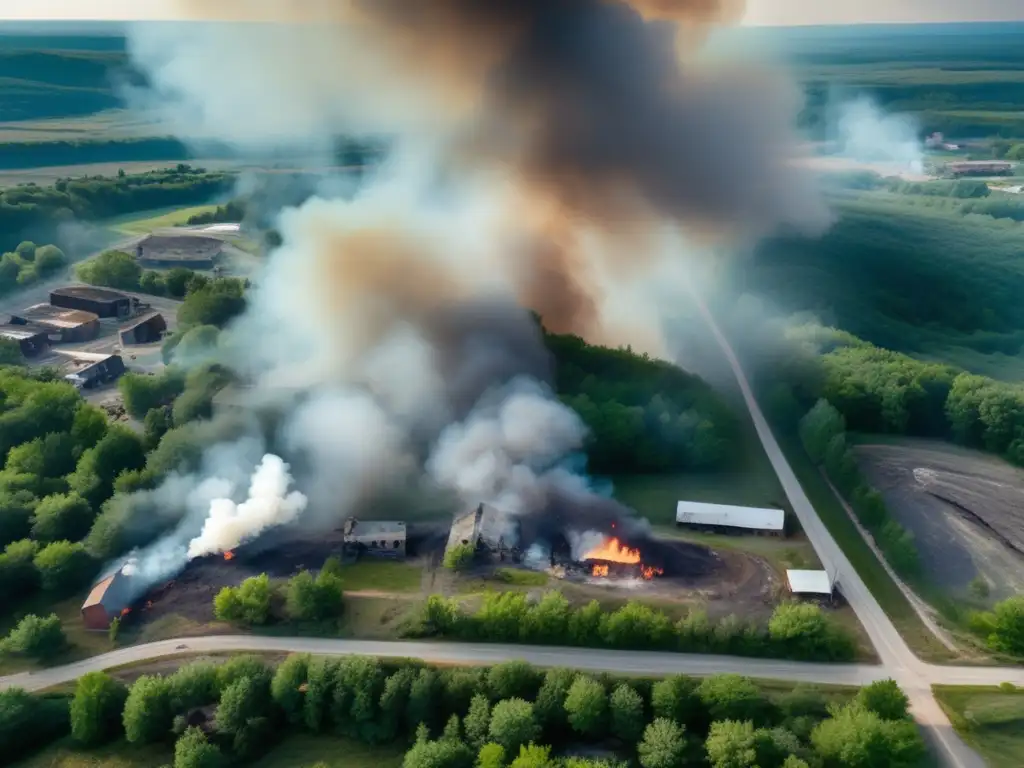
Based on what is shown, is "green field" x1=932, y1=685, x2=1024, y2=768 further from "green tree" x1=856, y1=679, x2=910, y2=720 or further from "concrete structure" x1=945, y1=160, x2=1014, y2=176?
"concrete structure" x1=945, y1=160, x2=1014, y2=176

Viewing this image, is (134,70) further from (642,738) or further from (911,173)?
(642,738)

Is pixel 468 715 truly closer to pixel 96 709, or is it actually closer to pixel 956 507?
pixel 96 709

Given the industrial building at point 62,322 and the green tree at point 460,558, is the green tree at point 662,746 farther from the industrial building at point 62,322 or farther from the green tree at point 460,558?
the industrial building at point 62,322

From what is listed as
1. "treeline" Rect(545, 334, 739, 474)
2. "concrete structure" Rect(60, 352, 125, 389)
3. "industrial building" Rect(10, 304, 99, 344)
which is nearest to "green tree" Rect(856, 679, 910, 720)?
"treeline" Rect(545, 334, 739, 474)

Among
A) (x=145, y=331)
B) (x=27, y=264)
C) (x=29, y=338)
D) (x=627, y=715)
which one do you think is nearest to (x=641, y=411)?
(x=627, y=715)

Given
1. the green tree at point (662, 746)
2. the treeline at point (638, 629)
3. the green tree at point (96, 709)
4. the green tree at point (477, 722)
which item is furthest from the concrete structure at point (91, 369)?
the green tree at point (662, 746)

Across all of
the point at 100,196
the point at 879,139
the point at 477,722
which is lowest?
the point at 477,722

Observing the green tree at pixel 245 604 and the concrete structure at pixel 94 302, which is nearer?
the green tree at pixel 245 604
